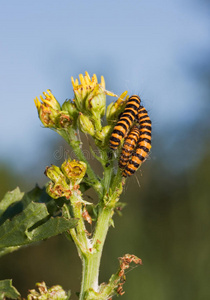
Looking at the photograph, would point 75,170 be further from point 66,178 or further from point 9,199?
point 9,199

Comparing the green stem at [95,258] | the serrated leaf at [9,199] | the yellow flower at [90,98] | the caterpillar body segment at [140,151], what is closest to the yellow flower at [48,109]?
the yellow flower at [90,98]

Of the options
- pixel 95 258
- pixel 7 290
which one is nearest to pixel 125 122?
pixel 95 258

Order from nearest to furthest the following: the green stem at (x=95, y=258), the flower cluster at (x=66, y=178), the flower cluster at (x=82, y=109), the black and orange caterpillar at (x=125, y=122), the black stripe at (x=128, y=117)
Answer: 1. the green stem at (x=95, y=258)
2. the flower cluster at (x=66, y=178)
3. the black and orange caterpillar at (x=125, y=122)
4. the black stripe at (x=128, y=117)
5. the flower cluster at (x=82, y=109)

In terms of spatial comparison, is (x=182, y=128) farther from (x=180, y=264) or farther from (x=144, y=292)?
(x=144, y=292)

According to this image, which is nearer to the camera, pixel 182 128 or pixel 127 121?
pixel 127 121

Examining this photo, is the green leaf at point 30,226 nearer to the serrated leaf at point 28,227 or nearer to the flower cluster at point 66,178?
the serrated leaf at point 28,227

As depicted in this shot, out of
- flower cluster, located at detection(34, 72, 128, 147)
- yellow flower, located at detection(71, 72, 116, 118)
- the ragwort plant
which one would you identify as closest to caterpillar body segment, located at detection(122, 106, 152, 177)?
the ragwort plant

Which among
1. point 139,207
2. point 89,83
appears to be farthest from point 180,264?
point 89,83
